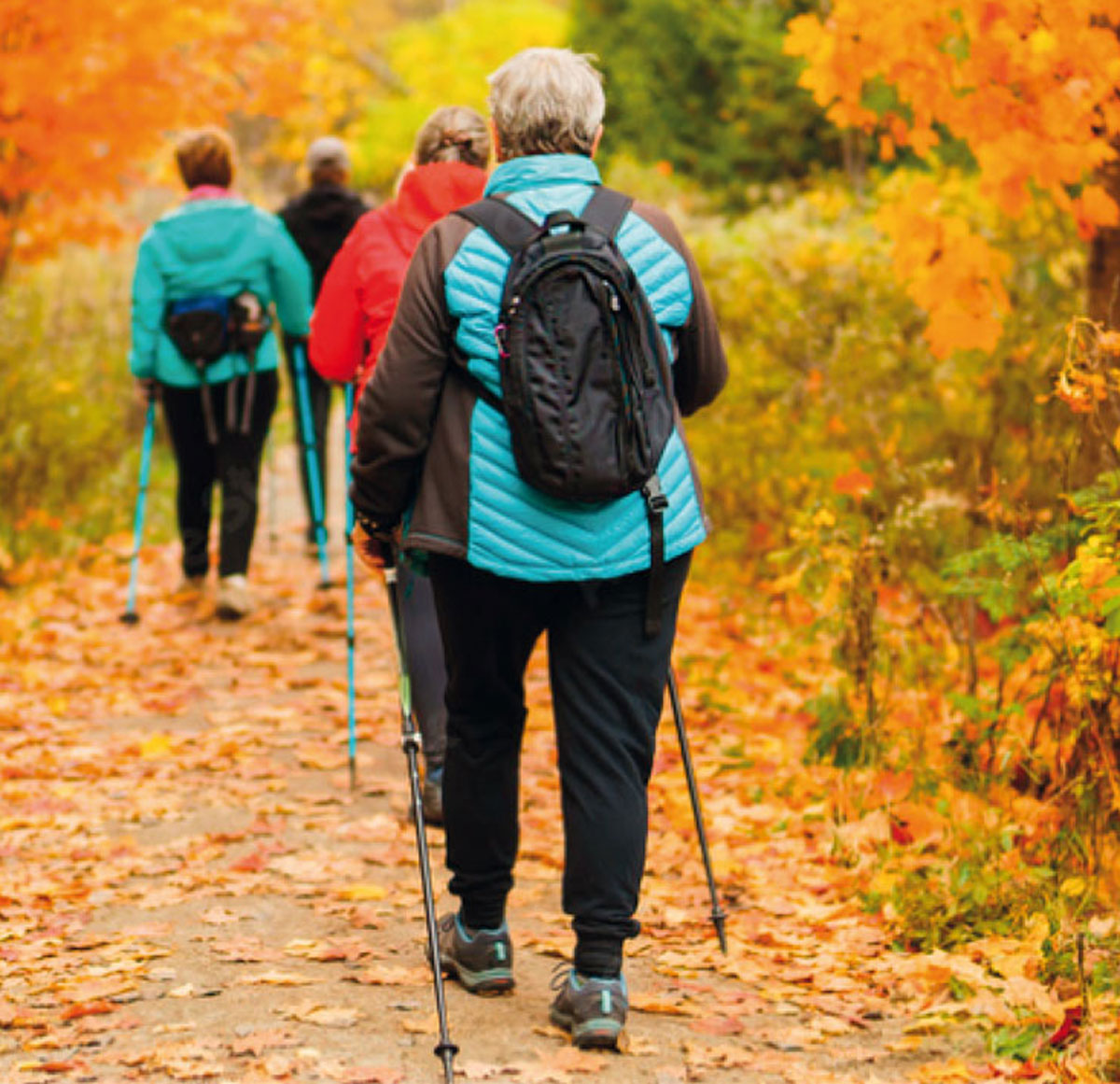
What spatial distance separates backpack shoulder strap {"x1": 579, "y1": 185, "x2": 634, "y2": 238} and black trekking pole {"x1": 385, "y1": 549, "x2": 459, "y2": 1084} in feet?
3.12

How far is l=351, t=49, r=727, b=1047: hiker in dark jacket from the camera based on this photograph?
3.49 metres

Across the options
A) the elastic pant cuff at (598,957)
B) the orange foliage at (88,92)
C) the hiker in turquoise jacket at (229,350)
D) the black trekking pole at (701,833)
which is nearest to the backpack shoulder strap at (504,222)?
the black trekking pole at (701,833)

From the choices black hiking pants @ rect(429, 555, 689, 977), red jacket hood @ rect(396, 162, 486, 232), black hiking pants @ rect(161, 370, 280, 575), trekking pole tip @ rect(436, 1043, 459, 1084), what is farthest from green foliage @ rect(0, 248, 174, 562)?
trekking pole tip @ rect(436, 1043, 459, 1084)

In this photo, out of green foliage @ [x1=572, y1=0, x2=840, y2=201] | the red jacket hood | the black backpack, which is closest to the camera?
the black backpack

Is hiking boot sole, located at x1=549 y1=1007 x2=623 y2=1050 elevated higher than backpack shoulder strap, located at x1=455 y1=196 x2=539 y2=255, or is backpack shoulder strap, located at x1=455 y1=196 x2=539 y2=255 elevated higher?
backpack shoulder strap, located at x1=455 y1=196 x2=539 y2=255

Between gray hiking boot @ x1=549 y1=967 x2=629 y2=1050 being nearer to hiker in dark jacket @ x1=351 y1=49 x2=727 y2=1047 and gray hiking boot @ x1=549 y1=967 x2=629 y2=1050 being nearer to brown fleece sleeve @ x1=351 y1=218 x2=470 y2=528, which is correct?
hiker in dark jacket @ x1=351 y1=49 x2=727 y2=1047

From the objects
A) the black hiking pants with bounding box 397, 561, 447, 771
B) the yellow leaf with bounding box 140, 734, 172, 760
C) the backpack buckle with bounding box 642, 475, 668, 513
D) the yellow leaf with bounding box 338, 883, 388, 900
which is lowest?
the yellow leaf with bounding box 338, 883, 388, 900

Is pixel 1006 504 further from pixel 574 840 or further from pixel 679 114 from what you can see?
pixel 679 114

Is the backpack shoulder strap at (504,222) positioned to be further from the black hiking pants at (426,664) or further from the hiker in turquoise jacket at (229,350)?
the hiker in turquoise jacket at (229,350)

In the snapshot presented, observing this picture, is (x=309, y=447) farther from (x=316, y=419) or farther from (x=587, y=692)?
(x=587, y=692)

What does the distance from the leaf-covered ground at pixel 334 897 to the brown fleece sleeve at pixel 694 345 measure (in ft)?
4.74

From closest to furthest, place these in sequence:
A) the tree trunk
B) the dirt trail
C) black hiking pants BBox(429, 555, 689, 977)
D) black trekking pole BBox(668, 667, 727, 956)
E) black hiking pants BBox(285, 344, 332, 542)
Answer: black hiking pants BBox(429, 555, 689, 977) < the dirt trail < black trekking pole BBox(668, 667, 727, 956) < the tree trunk < black hiking pants BBox(285, 344, 332, 542)

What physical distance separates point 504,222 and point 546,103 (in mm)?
283

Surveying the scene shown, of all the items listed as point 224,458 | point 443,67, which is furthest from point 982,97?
point 443,67
